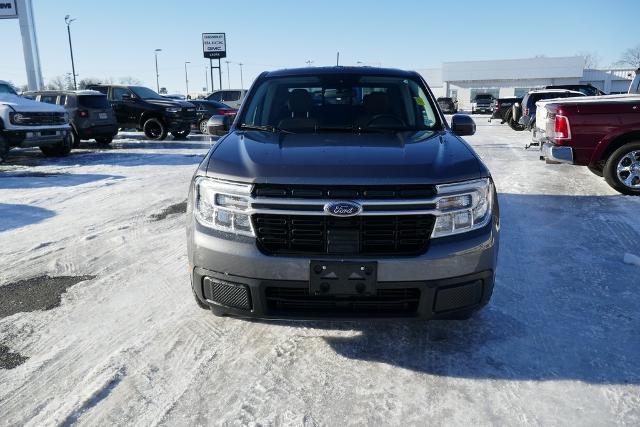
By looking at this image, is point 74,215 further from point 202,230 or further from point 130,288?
point 202,230

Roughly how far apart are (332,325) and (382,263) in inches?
37.2

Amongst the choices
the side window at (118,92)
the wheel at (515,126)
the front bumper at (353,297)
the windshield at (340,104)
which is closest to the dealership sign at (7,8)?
the side window at (118,92)

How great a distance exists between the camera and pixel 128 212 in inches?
257

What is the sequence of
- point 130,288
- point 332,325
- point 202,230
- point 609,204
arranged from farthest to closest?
point 609,204 → point 130,288 → point 332,325 → point 202,230

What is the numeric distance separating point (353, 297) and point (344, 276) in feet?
0.45

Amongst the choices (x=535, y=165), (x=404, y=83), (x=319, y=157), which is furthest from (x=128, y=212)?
(x=535, y=165)

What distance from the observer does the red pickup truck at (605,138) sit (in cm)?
730

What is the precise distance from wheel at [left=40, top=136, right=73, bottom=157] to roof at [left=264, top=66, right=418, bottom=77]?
9.87m

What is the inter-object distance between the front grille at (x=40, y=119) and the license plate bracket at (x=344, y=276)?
11.2 metres

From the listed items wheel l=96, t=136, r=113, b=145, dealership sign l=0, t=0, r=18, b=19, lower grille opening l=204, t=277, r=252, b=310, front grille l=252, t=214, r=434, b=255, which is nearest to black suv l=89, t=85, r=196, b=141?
wheel l=96, t=136, r=113, b=145

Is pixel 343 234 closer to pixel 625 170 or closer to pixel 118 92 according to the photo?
pixel 625 170

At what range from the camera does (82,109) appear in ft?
45.8

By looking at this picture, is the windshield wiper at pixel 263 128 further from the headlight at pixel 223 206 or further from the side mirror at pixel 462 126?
the side mirror at pixel 462 126

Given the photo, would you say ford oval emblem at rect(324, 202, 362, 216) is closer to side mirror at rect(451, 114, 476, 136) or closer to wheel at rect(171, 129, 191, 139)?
side mirror at rect(451, 114, 476, 136)
